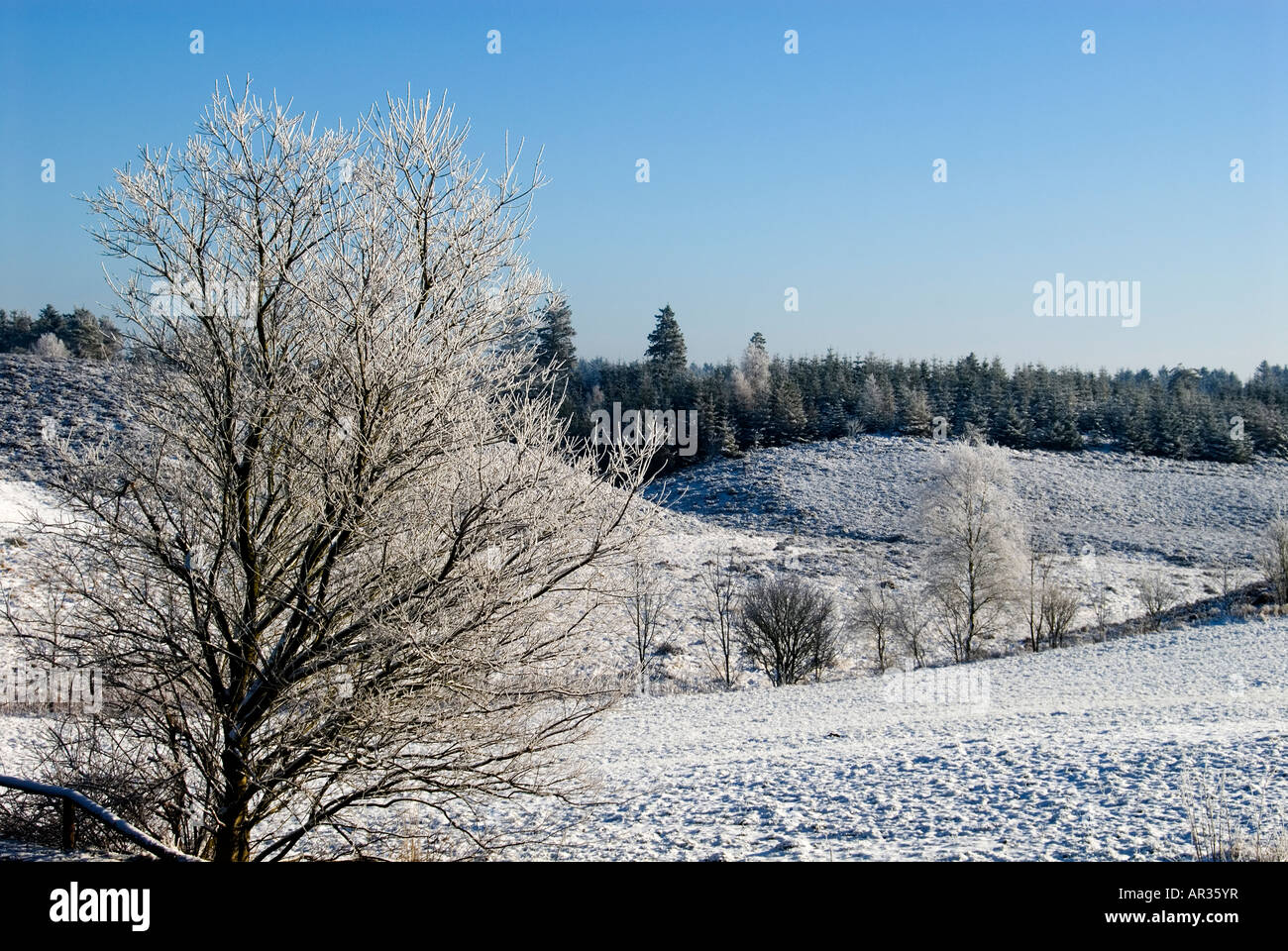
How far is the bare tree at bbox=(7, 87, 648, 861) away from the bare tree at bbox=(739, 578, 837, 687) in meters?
27.4

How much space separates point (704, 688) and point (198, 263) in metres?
27.3

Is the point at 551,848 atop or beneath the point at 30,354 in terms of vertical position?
beneath

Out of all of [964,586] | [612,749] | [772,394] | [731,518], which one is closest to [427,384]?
[612,749]

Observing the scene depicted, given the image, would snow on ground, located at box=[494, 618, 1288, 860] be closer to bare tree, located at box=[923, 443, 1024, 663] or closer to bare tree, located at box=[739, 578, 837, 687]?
bare tree, located at box=[739, 578, 837, 687]

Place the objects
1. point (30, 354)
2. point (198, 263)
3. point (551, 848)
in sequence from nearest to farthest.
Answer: point (198, 263), point (551, 848), point (30, 354)

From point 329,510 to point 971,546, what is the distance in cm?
3574

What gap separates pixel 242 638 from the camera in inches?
276

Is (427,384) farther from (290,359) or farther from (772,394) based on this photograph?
(772,394)

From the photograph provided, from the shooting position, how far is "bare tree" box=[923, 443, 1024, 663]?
36.8m

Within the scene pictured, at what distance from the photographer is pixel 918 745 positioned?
16.0 m

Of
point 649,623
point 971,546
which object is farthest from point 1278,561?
point 649,623

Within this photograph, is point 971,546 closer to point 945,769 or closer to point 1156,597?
point 1156,597

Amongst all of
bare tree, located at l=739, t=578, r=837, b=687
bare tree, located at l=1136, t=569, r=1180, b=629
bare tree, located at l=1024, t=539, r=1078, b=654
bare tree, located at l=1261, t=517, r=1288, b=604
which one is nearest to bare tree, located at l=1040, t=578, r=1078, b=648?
bare tree, located at l=1024, t=539, r=1078, b=654
